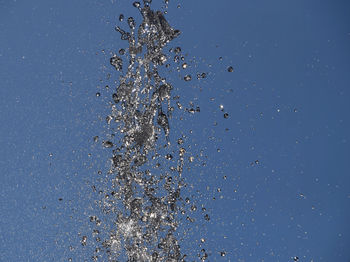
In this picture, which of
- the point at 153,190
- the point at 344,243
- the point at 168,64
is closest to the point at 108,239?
the point at 153,190

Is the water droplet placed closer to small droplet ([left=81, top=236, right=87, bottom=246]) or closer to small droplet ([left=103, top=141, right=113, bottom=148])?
small droplet ([left=103, top=141, right=113, bottom=148])

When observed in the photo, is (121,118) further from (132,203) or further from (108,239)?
(108,239)

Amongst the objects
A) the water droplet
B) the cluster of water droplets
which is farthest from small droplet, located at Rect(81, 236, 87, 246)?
the water droplet

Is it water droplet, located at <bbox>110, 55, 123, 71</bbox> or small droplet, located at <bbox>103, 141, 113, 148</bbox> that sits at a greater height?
water droplet, located at <bbox>110, 55, 123, 71</bbox>

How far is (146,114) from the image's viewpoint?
3.91 m

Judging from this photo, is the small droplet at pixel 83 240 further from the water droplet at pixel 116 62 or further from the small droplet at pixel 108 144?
the water droplet at pixel 116 62

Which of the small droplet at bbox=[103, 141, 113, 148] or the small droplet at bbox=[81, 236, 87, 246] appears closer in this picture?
the small droplet at bbox=[103, 141, 113, 148]

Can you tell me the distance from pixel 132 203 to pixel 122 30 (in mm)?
1648

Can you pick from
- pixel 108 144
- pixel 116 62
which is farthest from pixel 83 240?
pixel 116 62

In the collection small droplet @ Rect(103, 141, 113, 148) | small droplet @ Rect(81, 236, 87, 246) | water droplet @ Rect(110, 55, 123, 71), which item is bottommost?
small droplet @ Rect(81, 236, 87, 246)

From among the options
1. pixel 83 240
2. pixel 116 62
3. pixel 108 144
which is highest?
pixel 116 62

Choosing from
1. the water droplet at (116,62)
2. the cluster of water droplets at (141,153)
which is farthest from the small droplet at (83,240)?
the water droplet at (116,62)

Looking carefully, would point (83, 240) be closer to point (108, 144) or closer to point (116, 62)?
point (108, 144)

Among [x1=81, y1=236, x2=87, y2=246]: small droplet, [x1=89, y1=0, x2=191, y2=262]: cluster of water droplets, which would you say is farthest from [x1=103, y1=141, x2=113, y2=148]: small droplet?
[x1=81, y1=236, x2=87, y2=246]: small droplet
